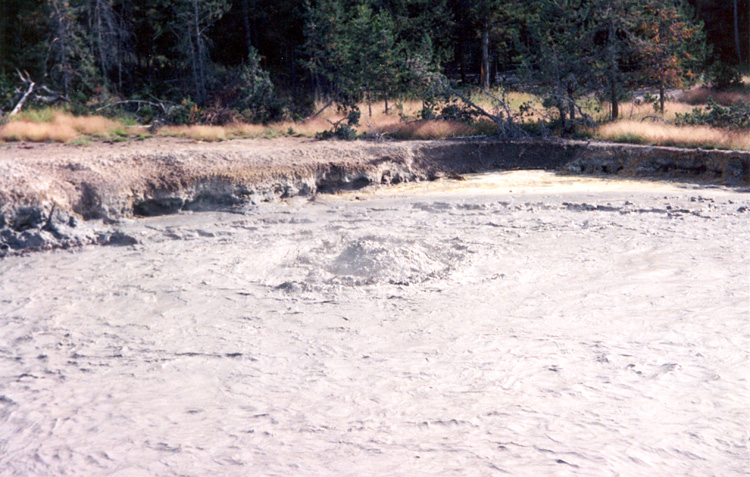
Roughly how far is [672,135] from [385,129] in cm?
752

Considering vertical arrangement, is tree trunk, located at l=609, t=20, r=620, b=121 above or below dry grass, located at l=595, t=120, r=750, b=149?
above

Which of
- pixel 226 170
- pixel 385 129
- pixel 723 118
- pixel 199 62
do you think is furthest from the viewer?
pixel 199 62

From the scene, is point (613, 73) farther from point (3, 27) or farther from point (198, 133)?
point (3, 27)

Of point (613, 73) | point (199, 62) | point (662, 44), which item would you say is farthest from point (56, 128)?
point (662, 44)

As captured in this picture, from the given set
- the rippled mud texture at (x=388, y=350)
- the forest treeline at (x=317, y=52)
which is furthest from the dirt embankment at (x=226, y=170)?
the forest treeline at (x=317, y=52)

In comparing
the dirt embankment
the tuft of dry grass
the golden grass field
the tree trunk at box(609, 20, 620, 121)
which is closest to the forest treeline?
the tree trunk at box(609, 20, 620, 121)

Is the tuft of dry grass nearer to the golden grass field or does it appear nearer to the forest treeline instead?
the golden grass field

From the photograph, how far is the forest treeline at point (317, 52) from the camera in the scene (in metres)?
19.2

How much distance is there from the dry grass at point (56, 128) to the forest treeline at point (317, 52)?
185 cm

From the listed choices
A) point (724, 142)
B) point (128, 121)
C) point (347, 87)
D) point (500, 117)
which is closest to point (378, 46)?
point (347, 87)

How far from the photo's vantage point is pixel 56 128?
16.2 meters

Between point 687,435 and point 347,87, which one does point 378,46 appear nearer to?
point 347,87

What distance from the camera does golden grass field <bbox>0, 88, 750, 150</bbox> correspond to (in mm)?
15922

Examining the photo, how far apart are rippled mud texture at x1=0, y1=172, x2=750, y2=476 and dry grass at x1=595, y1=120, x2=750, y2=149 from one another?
4.70 m
